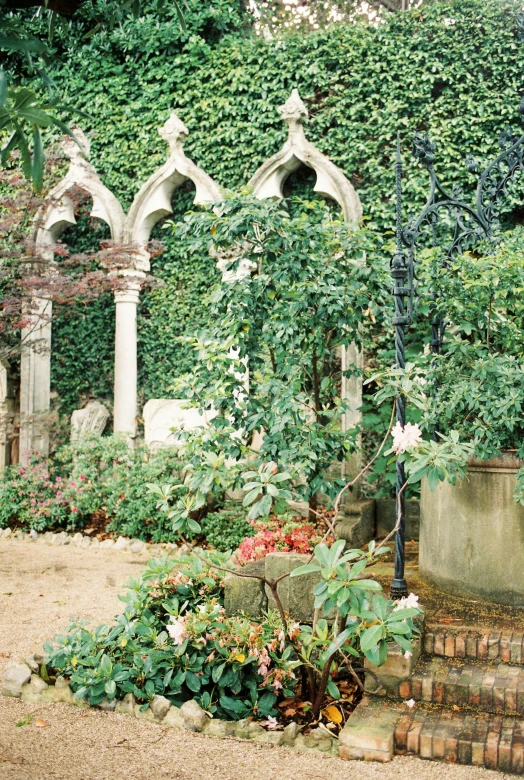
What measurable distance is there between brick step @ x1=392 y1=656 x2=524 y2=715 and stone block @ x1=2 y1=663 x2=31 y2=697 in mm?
1740

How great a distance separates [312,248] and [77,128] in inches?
185

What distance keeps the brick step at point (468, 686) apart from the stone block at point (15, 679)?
1740 millimetres

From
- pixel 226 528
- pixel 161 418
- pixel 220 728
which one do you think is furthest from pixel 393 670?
pixel 161 418

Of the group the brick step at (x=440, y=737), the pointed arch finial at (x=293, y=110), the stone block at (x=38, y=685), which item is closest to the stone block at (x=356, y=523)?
the brick step at (x=440, y=737)

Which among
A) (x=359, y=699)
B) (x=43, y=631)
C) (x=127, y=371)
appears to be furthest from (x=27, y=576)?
(x=359, y=699)

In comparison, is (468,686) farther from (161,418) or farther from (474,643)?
(161,418)

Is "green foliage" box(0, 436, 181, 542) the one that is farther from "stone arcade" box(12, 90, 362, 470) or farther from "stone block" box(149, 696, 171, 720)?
"stone block" box(149, 696, 171, 720)

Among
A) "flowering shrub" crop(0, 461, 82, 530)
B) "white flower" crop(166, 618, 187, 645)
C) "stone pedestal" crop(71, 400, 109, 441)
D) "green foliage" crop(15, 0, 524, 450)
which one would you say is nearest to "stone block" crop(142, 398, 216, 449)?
"green foliage" crop(15, 0, 524, 450)

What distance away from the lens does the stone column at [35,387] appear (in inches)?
315

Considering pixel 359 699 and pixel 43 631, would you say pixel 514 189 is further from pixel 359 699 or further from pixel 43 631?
pixel 43 631

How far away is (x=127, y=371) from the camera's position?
789 cm

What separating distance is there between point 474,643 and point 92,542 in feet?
15.3

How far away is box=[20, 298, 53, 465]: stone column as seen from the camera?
26.2 ft

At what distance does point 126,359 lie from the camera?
7.89 m
